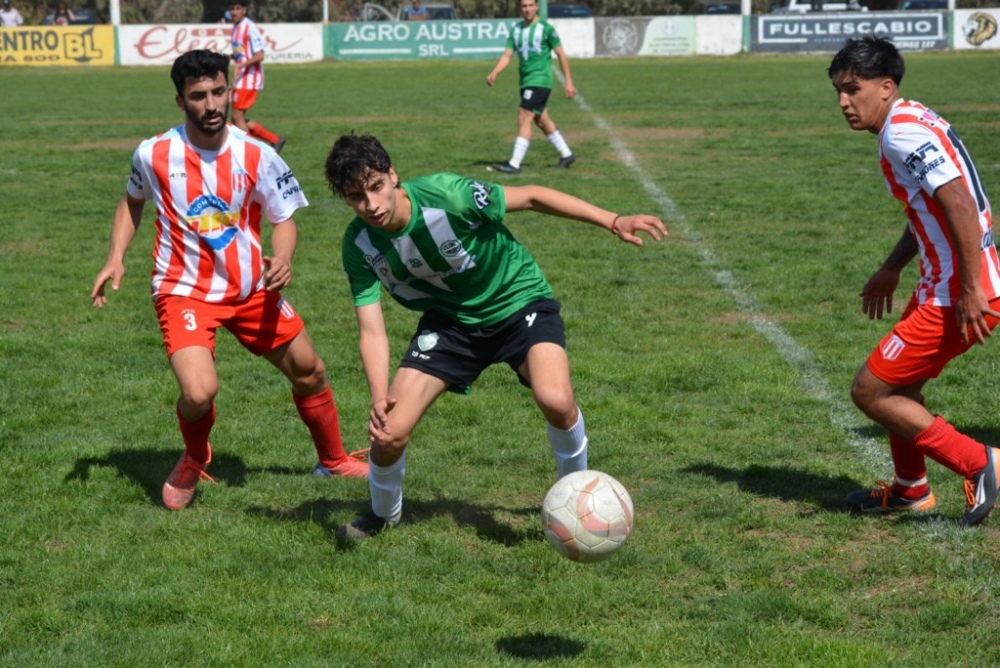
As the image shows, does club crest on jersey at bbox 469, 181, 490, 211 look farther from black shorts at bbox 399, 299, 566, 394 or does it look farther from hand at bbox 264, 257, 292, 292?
hand at bbox 264, 257, 292, 292

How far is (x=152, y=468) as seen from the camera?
242 inches

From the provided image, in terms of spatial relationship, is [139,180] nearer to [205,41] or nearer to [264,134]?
[264,134]

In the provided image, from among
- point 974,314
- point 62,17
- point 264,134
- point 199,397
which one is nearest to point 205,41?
point 62,17

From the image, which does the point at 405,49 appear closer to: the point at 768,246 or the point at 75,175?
the point at 75,175

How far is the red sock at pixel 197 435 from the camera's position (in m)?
5.78

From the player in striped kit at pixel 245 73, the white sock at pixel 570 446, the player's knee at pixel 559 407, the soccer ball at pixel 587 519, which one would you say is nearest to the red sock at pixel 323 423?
the white sock at pixel 570 446

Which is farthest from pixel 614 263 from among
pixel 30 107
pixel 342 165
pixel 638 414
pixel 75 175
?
pixel 30 107

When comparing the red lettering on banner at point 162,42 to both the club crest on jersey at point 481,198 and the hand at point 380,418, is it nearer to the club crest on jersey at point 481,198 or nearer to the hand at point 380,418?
the club crest on jersey at point 481,198

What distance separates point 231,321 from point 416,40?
33835mm

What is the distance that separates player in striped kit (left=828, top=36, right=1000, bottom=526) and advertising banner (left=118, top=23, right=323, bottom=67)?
3201 centimetres

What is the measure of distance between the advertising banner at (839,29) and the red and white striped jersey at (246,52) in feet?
75.3

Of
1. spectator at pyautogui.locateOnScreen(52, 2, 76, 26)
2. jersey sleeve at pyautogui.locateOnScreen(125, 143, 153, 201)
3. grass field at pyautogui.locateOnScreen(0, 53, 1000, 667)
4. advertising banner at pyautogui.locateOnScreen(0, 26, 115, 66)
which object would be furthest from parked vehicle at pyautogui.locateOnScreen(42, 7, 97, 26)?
jersey sleeve at pyautogui.locateOnScreen(125, 143, 153, 201)

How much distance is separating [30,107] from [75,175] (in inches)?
377

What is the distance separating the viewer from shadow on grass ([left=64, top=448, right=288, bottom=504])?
5.98 metres
